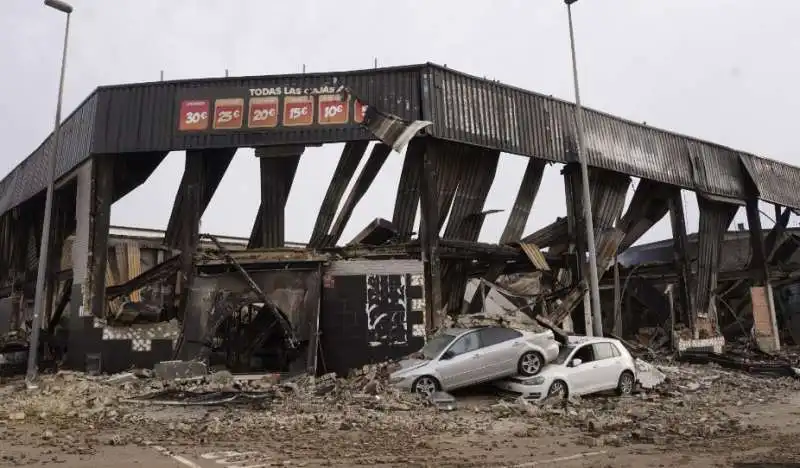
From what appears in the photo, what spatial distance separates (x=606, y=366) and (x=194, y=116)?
13584 millimetres

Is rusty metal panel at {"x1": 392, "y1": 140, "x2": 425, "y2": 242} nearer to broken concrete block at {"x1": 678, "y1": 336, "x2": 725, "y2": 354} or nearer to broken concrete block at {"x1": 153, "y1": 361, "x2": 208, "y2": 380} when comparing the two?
broken concrete block at {"x1": 153, "y1": 361, "x2": 208, "y2": 380}

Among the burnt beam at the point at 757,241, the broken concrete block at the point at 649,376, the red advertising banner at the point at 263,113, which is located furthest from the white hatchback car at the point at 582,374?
the burnt beam at the point at 757,241

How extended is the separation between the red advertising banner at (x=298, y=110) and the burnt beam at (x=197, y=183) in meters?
2.26

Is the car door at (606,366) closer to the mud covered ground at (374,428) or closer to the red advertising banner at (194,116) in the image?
the mud covered ground at (374,428)

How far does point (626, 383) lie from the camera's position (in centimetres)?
1506

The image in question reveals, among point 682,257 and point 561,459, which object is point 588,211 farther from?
point 561,459

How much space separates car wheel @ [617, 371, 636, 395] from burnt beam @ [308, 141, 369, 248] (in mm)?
9353

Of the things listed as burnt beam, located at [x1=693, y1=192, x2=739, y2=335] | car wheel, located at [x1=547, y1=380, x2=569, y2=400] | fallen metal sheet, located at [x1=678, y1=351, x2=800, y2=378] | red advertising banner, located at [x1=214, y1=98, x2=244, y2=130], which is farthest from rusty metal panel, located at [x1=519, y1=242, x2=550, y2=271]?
red advertising banner, located at [x1=214, y1=98, x2=244, y2=130]

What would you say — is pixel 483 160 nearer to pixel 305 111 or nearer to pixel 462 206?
pixel 462 206

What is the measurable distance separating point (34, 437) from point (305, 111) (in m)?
11.8

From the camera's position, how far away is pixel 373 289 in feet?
57.6

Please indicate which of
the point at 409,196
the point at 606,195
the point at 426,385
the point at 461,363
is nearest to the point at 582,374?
the point at 461,363

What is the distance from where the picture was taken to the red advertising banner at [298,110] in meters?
18.8

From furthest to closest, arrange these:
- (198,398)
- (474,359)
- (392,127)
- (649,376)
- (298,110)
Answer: (298,110), (392,127), (649,376), (474,359), (198,398)
